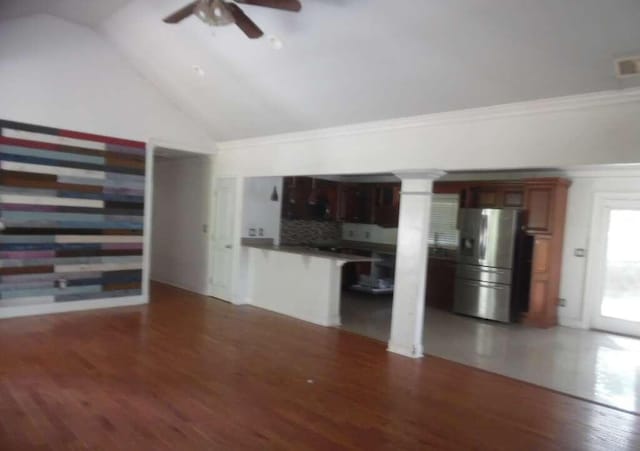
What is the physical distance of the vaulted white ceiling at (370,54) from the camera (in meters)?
3.11

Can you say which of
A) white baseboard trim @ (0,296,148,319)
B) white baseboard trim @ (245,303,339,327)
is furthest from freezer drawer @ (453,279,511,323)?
white baseboard trim @ (0,296,148,319)

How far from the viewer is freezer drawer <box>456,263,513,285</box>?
6617 mm

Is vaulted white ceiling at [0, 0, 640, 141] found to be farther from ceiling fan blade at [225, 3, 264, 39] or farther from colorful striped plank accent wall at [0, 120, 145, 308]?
colorful striped plank accent wall at [0, 120, 145, 308]

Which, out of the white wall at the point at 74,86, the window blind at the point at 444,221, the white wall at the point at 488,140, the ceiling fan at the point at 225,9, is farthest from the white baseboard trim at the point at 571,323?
the white wall at the point at 74,86

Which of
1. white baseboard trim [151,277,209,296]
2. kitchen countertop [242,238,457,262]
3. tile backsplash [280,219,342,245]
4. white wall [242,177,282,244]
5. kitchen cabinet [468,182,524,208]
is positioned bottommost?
white baseboard trim [151,277,209,296]

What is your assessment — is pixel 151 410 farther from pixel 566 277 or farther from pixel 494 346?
pixel 566 277

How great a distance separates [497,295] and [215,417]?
489 cm

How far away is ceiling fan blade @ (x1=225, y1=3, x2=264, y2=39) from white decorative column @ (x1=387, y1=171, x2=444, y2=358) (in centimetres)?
205

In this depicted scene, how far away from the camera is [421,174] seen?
459 centimetres

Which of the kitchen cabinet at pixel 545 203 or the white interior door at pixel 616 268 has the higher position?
the kitchen cabinet at pixel 545 203

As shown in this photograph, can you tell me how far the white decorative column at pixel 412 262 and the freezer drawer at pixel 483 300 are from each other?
244 centimetres

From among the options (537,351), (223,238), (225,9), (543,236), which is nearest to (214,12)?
(225,9)

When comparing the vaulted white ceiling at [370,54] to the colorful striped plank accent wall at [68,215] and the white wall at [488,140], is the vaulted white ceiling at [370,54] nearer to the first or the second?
the white wall at [488,140]

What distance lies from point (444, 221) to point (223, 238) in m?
3.91
